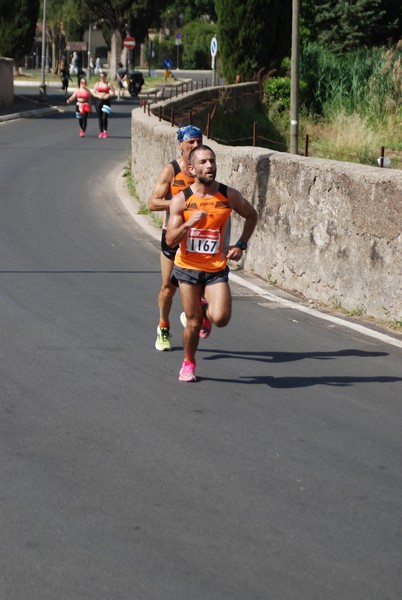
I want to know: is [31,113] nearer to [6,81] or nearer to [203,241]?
[6,81]

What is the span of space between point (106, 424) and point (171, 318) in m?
3.69

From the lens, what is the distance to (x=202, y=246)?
835 centimetres

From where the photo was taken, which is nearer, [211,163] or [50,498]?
[50,498]

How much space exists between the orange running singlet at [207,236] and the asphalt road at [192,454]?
0.82 m

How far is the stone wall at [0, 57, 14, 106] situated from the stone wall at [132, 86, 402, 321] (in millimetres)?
33313

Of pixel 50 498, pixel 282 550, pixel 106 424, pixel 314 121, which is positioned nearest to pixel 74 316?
pixel 106 424

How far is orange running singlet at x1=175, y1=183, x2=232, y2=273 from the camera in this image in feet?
27.1

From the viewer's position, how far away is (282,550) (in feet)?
17.3

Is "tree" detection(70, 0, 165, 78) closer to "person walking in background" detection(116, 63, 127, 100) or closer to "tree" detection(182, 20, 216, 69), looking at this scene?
"person walking in background" detection(116, 63, 127, 100)

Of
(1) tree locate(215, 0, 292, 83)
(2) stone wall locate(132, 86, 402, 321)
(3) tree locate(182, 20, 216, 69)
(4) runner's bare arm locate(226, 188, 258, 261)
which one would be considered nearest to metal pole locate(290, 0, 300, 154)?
(2) stone wall locate(132, 86, 402, 321)

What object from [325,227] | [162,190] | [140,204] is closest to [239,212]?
[162,190]

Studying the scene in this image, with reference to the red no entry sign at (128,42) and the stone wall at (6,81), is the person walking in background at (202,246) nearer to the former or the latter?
the stone wall at (6,81)

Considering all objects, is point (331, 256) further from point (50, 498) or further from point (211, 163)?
point (50, 498)

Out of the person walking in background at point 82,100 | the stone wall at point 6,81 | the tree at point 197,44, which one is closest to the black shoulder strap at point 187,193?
the person walking in background at point 82,100
